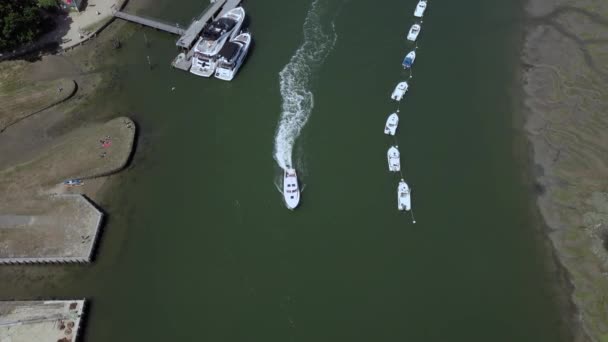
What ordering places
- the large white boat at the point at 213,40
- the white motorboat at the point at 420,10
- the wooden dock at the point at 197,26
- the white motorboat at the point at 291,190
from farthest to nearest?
the white motorboat at the point at 420,10 < the wooden dock at the point at 197,26 < the large white boat at the point at 213,40 < the white motorboat at the point at 291,190

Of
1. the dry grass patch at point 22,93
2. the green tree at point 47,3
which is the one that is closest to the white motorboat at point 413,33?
the dry grass patch at point 22,93

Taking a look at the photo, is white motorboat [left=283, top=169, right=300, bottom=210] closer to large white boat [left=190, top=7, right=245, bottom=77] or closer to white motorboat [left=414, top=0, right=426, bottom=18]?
large white boat [left=190, top=7, right=245, bottom=77]

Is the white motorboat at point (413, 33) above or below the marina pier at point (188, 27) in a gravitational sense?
above

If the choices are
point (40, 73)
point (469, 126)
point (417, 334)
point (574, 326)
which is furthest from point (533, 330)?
point (40, 73)

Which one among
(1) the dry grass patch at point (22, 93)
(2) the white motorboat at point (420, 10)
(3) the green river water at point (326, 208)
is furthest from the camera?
(2) the white motorboat at point (420, 10)

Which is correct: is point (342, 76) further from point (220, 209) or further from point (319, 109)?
point (220, 209)

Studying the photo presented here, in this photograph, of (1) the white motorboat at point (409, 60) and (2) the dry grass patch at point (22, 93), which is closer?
(2) the dry grass patch at point (22, 93)

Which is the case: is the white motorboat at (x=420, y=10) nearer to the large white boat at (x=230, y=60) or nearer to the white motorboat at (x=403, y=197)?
the large white boat at (x=230, y=60)

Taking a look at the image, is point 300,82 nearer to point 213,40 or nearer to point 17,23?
point 213,40
